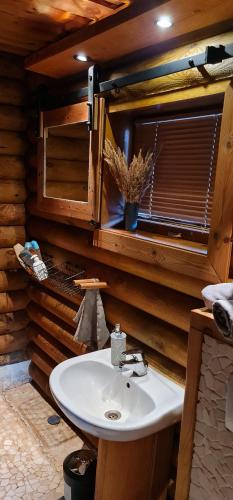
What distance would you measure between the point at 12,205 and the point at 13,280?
0.59 metres

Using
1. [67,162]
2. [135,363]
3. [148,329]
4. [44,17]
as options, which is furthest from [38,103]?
[135,363]

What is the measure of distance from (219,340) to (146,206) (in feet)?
3.42

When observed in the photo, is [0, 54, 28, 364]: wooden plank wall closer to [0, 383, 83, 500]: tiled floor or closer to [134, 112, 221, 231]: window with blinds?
[0, 383, 83, 500]: tiled floor

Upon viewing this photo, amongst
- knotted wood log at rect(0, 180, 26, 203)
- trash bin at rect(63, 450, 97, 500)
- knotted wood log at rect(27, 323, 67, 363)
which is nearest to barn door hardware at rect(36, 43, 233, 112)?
knotted wood log at rect(0, 180, 26, 203)

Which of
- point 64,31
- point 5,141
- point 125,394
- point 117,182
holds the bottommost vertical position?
point 125,394

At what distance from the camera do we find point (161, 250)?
4.92ft

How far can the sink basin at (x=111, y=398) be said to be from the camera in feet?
4.13

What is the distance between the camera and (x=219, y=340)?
966 mm

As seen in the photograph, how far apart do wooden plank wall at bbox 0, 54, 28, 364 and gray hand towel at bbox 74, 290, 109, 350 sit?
104 centimetres

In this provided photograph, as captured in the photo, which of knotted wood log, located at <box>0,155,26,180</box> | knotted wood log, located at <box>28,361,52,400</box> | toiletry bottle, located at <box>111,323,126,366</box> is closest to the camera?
toiletry bottle, located at <box>111,323,126,366</box>

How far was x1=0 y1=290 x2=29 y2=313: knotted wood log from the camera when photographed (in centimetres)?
284

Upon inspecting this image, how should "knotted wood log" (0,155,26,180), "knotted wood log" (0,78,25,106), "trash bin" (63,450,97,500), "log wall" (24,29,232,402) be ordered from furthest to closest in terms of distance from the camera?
"knotted wood log" (0,155,26,180)
"knotted wood log" (0,78,25,106)
"trash bin" (63,450,97,500)
"log wall" (24,29,232,402)

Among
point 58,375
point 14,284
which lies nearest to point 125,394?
point 58,375

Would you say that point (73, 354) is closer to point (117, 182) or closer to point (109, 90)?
point (117, 182)
